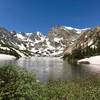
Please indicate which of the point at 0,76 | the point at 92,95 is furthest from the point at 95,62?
the point at 0,76

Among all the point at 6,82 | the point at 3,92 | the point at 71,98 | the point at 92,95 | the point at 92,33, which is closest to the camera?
the point at 3,92

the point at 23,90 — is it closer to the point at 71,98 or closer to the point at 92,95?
the point at 71,98

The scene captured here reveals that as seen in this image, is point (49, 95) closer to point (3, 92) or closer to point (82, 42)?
point (3, 92)

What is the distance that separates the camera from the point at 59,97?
18703mm

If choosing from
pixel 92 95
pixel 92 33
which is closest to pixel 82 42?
pixel 92 33

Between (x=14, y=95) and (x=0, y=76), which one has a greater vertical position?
(x=0, y=76)

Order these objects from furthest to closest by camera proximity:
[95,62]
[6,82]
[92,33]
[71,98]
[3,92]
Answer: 1. [92,33]
2. [95,62]
3. [71,98]
4. [6,82]
5. [3,92]

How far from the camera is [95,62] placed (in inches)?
3853

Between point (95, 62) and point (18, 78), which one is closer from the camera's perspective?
point (18, 78)

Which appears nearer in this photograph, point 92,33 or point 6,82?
point 6,82

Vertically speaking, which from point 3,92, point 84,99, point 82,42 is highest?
point 82,42

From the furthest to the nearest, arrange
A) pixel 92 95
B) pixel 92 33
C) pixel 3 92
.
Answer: pixel 92 33 < pixel 92 95 < pixel 3 92

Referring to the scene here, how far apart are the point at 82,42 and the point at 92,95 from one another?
538 feet

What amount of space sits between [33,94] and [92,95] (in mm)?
6531
